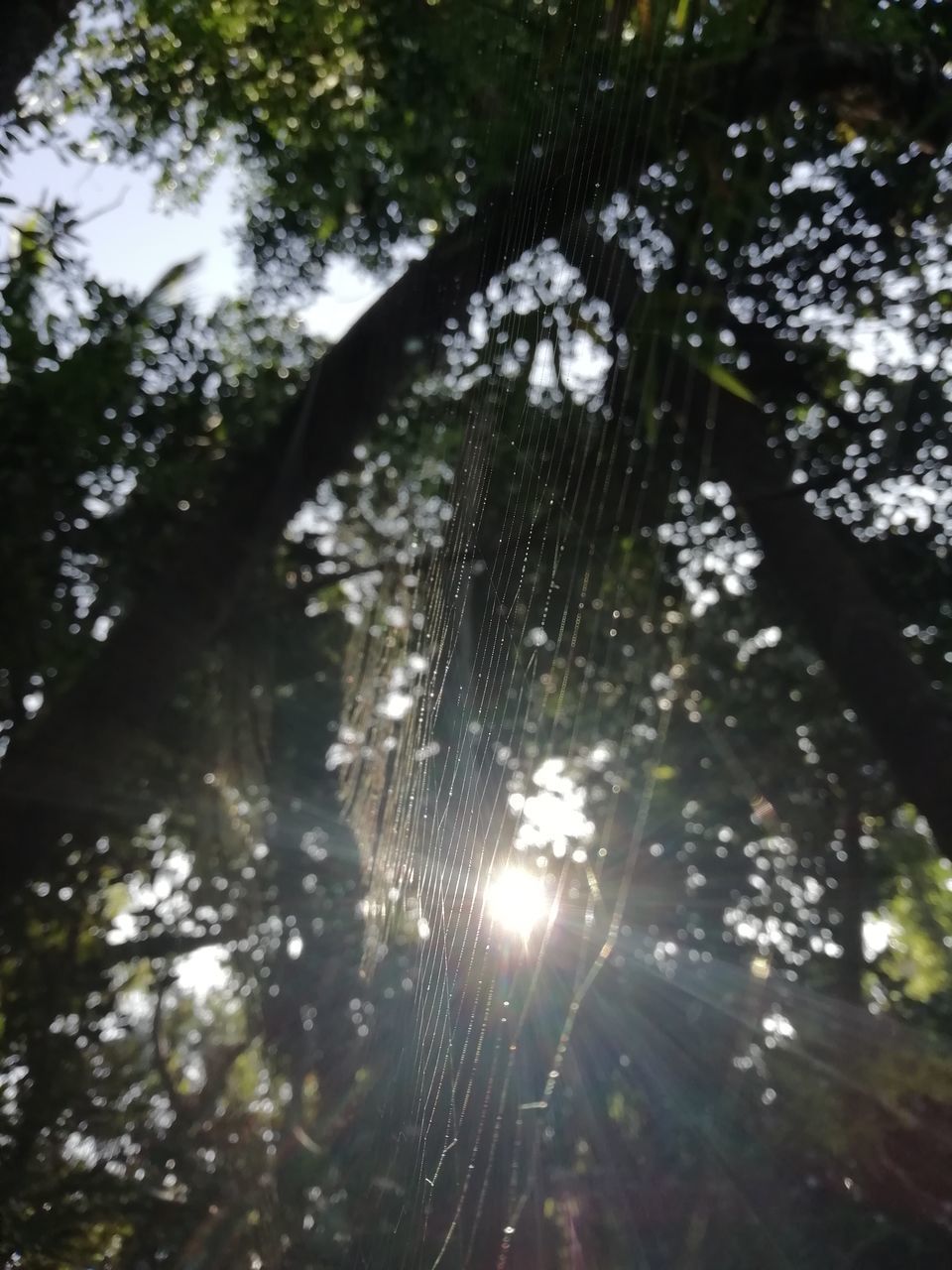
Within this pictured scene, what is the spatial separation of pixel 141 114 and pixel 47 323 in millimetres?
1662

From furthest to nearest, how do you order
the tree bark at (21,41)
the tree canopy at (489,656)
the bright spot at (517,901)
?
1. the tree canopy at (489,656)
2. the bright spot at (517,901)
3. the tree bark at (21,41)

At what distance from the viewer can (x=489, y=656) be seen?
4.09 meters

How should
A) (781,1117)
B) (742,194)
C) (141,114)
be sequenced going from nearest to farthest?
1. (742,194)
2. (141,114)
3. (781,1117)

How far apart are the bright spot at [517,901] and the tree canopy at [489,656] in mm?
75

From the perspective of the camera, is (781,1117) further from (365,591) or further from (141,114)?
(141,114)

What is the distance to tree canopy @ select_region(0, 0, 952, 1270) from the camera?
204 inches

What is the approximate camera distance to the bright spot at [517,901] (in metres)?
3.96

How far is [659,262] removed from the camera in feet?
24.2

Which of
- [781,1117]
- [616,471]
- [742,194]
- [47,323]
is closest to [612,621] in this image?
[616,471]

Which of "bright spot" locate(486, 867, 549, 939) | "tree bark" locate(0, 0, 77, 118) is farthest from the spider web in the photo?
"tree bark" locate(0, 0, 77, 118)

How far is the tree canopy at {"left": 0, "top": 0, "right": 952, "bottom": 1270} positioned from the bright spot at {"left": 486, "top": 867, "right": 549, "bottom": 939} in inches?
2.9

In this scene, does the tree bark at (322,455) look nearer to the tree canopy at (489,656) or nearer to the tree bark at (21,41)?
the tree canopy at (489,656)

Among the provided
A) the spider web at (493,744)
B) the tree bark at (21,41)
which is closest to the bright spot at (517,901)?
the spider web at (493,744)

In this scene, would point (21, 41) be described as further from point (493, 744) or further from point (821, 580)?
point (821, 580)
